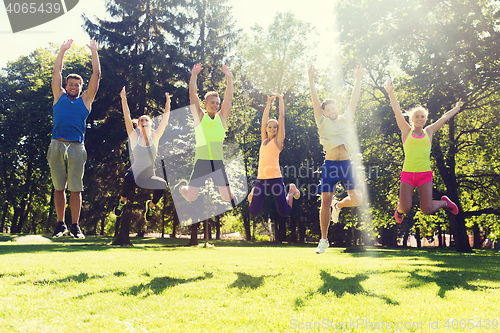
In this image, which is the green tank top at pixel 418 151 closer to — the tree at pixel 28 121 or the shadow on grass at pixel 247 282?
the shadow on grass at pixel 247 282

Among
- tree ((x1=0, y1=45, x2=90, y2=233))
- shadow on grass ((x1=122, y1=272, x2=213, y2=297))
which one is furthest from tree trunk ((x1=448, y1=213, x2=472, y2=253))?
tree ((x1=0, y1=45, x2=90, y2=233))

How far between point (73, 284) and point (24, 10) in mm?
6474

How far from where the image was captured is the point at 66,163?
22.3 ft

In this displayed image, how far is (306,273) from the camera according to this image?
7277 millimetres

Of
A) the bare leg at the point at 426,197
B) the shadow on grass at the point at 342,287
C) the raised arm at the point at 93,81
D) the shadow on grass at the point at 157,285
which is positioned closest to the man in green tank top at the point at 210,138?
the shadow on grass at the point at 157,285

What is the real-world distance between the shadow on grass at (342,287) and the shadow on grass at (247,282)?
1002 mm

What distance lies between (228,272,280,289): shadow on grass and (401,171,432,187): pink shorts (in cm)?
366

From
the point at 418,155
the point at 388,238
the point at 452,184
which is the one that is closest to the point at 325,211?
the point at 418,155

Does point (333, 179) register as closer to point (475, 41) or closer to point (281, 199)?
point (281, 199)

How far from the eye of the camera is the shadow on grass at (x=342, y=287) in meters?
5.43

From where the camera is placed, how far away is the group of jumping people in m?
6.67

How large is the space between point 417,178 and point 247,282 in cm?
421

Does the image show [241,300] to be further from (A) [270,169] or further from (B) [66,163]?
(B) [66,163]

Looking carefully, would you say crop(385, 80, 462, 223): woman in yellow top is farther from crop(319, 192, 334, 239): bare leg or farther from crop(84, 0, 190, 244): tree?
crop(84, 0, 190, 244): tree
